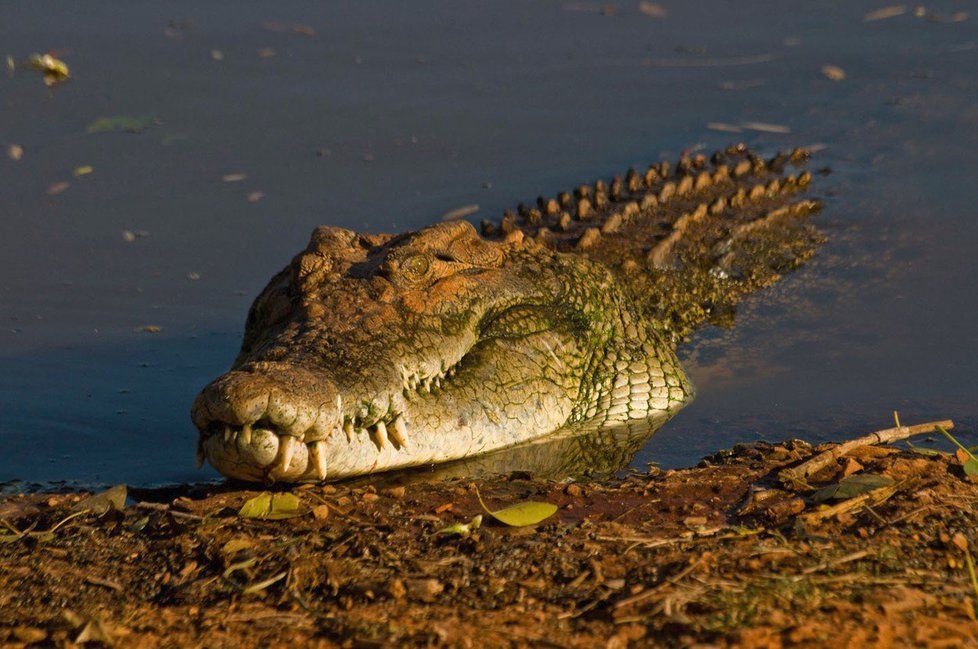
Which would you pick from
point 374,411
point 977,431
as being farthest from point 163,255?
point 977,431

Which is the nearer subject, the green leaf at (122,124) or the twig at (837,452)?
the twig at (837,452)

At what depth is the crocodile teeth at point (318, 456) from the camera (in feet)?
12.5

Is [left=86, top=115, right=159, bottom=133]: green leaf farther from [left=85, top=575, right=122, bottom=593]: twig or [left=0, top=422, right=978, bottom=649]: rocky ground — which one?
[left=85, top=575, right=122, bottom=593]: twig

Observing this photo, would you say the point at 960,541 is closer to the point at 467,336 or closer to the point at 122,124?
the point at 467,336

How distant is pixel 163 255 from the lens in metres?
7.21

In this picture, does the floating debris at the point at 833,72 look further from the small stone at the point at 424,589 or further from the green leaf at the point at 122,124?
the small stone at the point at 424,589

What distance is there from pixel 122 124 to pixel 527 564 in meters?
6.42

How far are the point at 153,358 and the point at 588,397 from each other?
7.58ft

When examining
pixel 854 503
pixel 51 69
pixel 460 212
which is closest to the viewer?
pixel 854 503

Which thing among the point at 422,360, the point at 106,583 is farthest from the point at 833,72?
the point at 106,583

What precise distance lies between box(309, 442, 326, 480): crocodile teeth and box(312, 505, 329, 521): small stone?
106mm

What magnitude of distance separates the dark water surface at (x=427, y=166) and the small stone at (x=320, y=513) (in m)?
1.26

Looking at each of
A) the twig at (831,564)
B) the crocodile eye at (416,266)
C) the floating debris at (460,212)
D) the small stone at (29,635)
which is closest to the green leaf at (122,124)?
the floating debris at (460,212)

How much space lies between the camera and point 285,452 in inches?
147
